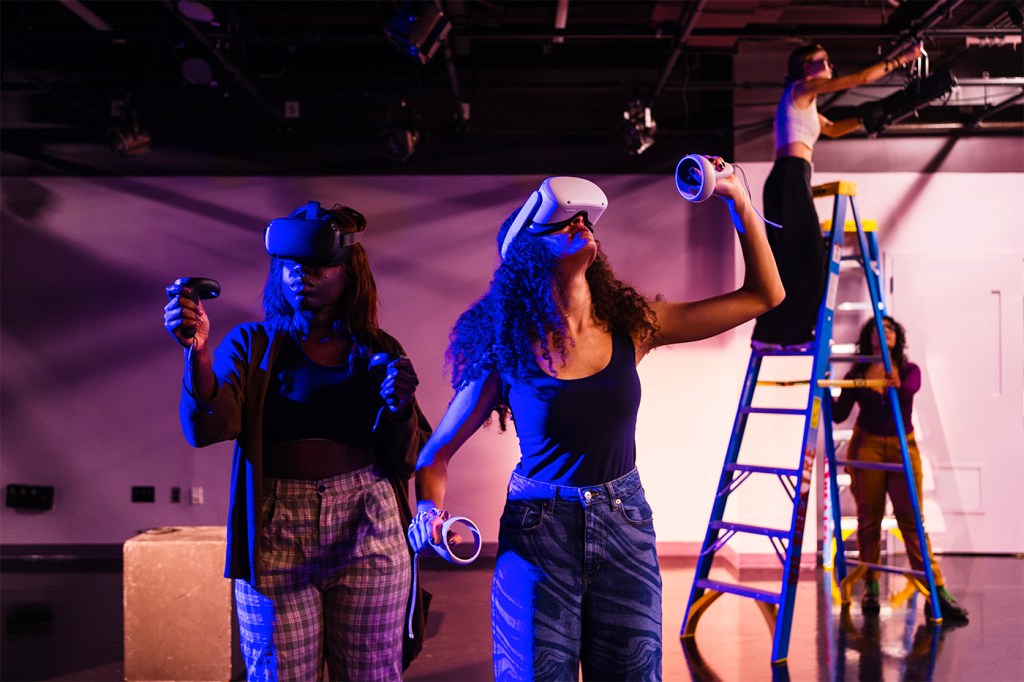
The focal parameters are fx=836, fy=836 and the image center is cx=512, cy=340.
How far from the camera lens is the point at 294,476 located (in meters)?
1.93

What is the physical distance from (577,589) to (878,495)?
3.88 meters

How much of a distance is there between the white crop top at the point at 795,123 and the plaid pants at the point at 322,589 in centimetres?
285

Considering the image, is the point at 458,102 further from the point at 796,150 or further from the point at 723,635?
the point at 723,635

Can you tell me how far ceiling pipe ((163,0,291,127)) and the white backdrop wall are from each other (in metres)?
0.57

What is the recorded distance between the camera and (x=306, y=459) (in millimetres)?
1936

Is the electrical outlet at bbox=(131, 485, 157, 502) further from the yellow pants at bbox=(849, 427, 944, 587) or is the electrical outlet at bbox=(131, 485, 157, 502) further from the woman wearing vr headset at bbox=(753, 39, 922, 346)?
the yellow pants at bbox=(849, 427, 944, 587)

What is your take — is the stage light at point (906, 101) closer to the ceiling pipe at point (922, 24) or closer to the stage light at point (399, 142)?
the ceiling pipe at point (922, 24)

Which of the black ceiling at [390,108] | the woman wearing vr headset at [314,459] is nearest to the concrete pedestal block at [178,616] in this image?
the woman wearing vr headset at [314,459]

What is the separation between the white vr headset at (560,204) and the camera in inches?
61.6

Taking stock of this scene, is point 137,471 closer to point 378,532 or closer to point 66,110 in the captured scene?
point 66,110

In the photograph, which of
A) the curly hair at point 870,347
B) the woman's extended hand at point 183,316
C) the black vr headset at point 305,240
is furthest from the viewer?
the curly hair at point 870,347

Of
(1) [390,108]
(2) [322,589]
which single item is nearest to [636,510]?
(2) [322,589]

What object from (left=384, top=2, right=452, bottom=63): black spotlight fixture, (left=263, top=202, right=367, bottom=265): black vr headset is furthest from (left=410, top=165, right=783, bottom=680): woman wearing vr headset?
(left=384, top=2, right=452, bottom=63): black spotlight fixture

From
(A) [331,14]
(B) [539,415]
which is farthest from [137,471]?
(B) [539,415]
